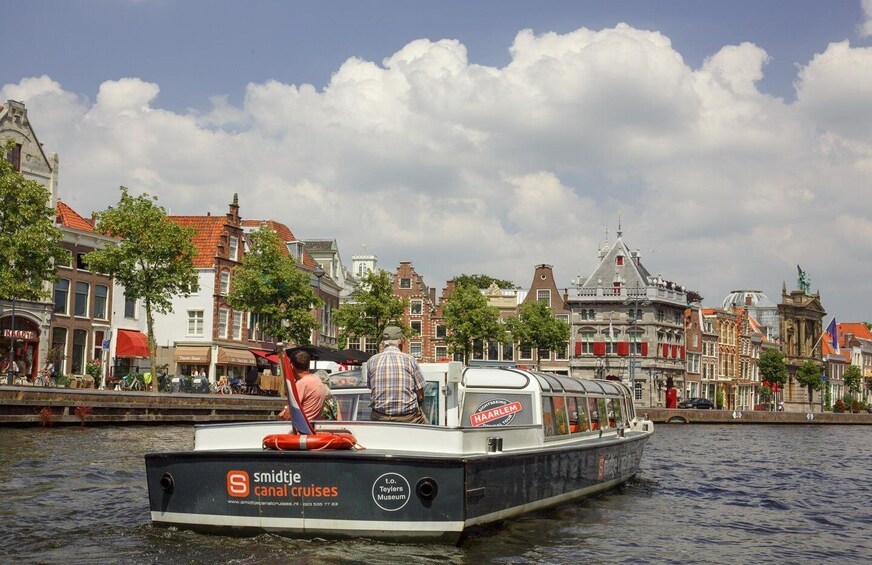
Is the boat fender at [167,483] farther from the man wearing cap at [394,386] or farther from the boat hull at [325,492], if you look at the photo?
the man wearing cap at [394,386]

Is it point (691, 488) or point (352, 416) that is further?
point (691, 488)

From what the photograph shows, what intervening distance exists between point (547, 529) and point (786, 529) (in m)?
4.57

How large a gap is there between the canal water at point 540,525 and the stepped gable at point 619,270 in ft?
239

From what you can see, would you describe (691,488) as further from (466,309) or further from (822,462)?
(466,309)

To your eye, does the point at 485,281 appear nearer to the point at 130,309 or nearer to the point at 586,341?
the point at 586,341

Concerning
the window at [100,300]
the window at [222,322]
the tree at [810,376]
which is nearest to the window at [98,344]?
the window at [100,300]

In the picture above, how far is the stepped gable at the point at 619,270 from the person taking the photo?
99812 mm

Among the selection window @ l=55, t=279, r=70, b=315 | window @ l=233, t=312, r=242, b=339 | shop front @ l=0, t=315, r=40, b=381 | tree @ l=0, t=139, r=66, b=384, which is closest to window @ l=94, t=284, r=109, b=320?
window @ l=55, t=279, r=70, b=315

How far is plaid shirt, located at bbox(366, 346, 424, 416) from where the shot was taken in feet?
42.1

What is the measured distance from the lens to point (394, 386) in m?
12.9

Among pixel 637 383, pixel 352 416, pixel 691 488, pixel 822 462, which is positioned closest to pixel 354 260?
pixel 637 383

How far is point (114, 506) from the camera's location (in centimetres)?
1509

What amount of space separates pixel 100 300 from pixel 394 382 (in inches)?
1902

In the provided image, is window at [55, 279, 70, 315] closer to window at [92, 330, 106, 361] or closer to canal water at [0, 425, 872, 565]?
window at [92, 330, 106, 361]
